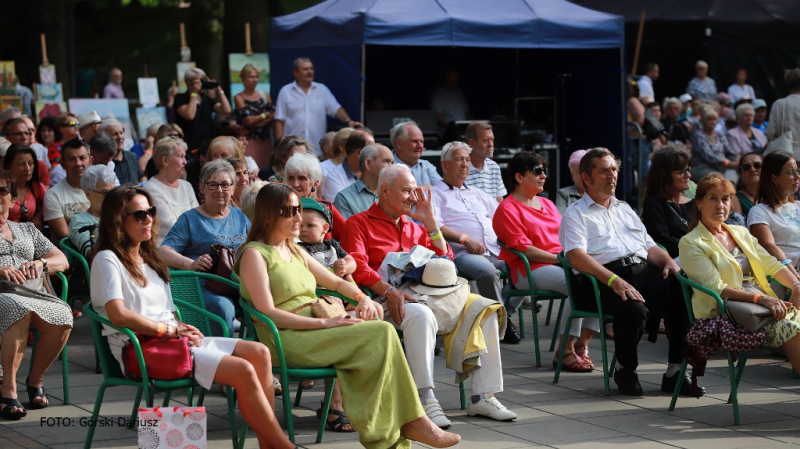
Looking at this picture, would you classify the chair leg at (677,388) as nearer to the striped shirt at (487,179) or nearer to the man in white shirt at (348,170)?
the striped shirt at (487,179)

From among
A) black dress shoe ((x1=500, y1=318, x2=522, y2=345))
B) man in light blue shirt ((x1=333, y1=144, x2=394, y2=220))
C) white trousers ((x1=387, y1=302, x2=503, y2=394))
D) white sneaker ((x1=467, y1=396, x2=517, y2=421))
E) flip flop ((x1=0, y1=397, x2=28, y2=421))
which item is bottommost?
black dress shoe ((x1=500, y1=318, x2=522, y2=345))

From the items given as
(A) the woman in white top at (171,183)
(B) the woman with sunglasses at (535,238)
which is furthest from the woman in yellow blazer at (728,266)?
(A) the woman in white top at (171,183)

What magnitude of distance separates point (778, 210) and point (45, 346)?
181 inches

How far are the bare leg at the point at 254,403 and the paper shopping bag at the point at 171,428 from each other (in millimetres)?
315

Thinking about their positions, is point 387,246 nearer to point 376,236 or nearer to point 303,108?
point 376,236

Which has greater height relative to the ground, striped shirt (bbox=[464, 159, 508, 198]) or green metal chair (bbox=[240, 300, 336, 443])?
striped shirt (bbox=[464, 159, 508, 198])

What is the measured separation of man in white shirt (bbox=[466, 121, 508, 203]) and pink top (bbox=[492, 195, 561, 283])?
122cm

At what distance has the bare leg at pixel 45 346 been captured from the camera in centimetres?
585

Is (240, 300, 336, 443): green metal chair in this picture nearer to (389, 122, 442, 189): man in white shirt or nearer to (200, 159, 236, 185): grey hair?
(200, 159, 236, 185): grey hair

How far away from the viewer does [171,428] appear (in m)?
4.48

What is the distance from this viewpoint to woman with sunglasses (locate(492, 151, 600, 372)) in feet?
23.0

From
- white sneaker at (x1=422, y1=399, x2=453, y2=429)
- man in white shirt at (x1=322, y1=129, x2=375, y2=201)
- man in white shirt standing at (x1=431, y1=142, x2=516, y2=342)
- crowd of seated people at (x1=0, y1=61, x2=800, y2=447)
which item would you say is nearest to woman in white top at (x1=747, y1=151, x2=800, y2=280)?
crowd of seated people at (x1=0, y1=61, x2=800, y2=447)

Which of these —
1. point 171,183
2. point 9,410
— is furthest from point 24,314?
point 171,183

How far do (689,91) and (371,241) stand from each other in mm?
13263
